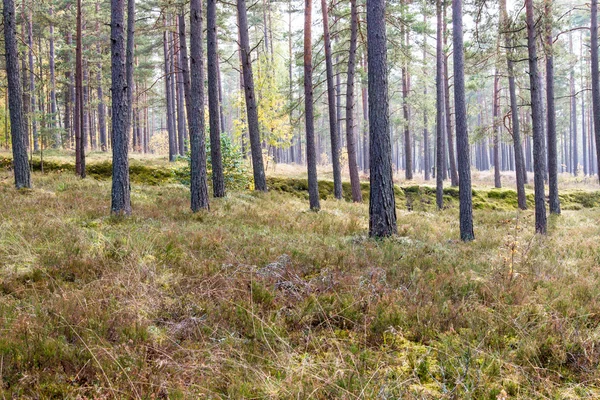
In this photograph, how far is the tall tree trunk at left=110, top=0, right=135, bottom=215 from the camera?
9.59 meters

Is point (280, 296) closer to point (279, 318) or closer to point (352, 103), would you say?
point (279, 318)

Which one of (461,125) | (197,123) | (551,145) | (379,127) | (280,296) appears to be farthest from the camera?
(551,145)

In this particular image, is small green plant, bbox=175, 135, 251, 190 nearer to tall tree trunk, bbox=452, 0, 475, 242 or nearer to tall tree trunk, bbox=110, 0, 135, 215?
tall tree trunk, bbox=110, 0, 135, 215

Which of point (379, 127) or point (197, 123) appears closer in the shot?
point (379, 127)

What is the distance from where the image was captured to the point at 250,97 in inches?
619

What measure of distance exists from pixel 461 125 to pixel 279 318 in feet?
28.4

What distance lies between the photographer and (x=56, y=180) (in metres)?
15.0

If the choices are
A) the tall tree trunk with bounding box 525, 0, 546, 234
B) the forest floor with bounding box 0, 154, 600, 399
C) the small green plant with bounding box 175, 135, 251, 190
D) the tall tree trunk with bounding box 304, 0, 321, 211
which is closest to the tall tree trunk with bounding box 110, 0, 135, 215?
the forest floor with bounding box 0, 154, 600, 399

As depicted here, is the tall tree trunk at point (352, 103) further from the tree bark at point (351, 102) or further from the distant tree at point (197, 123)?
the distant tree at point (197, 123)

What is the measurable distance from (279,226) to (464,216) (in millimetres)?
5298

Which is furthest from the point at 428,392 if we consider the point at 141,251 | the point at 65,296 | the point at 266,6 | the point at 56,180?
the point at 266,6

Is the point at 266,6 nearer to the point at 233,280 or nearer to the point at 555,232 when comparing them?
the point at 555,232

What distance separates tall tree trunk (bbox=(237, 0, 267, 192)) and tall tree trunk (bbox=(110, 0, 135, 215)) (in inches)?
236

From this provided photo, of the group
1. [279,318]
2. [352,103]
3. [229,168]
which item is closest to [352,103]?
[352,103]
